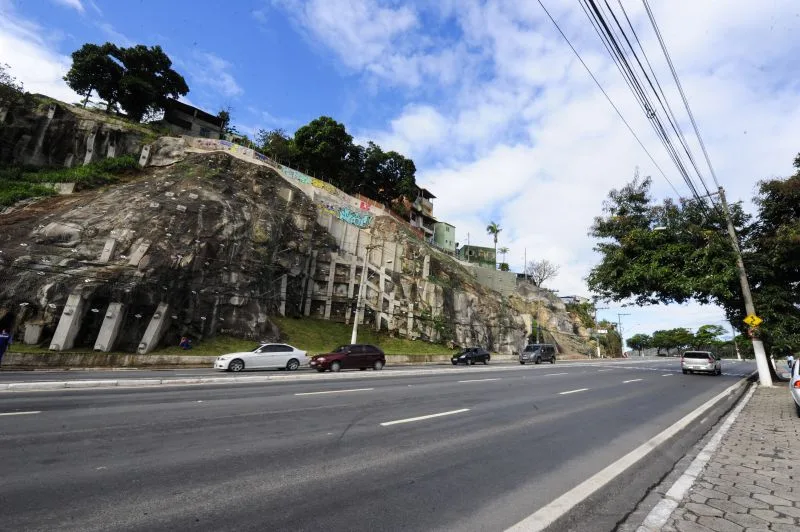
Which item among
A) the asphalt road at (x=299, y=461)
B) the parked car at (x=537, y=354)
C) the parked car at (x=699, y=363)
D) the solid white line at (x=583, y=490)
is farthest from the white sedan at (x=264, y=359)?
the parked car at (x=699, y=363)

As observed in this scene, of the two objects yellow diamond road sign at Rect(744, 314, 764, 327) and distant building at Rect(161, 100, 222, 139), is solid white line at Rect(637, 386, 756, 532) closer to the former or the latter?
yellow diamond road sign at Rect(744, 314, 764, 327)

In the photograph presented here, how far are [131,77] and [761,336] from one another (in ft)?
209

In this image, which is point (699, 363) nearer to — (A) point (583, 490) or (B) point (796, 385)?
(B) point (796, 385)

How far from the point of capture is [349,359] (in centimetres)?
2303

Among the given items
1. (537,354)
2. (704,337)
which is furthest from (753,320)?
(704,337)

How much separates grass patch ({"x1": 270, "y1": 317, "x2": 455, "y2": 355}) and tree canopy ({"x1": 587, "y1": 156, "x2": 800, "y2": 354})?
19.5m

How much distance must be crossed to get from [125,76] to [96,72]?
3.24 m

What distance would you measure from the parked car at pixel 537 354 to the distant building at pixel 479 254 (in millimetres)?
47604

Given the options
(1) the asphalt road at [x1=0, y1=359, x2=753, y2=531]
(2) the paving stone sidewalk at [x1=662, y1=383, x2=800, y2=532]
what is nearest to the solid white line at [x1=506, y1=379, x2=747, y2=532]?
(1) the asphalt road at [x1=0, y1=359, x2=753, y2=531]

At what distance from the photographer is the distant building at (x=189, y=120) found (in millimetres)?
53378

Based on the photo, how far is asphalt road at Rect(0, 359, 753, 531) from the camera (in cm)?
372

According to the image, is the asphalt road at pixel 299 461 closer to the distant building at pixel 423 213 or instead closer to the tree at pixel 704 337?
the distant building at pixel 423 213

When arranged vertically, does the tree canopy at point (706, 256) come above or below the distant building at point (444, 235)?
below


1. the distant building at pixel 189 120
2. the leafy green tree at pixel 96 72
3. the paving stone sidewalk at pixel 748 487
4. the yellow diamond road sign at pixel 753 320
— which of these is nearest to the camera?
the paving stone sidewalk at pixel 748 487
